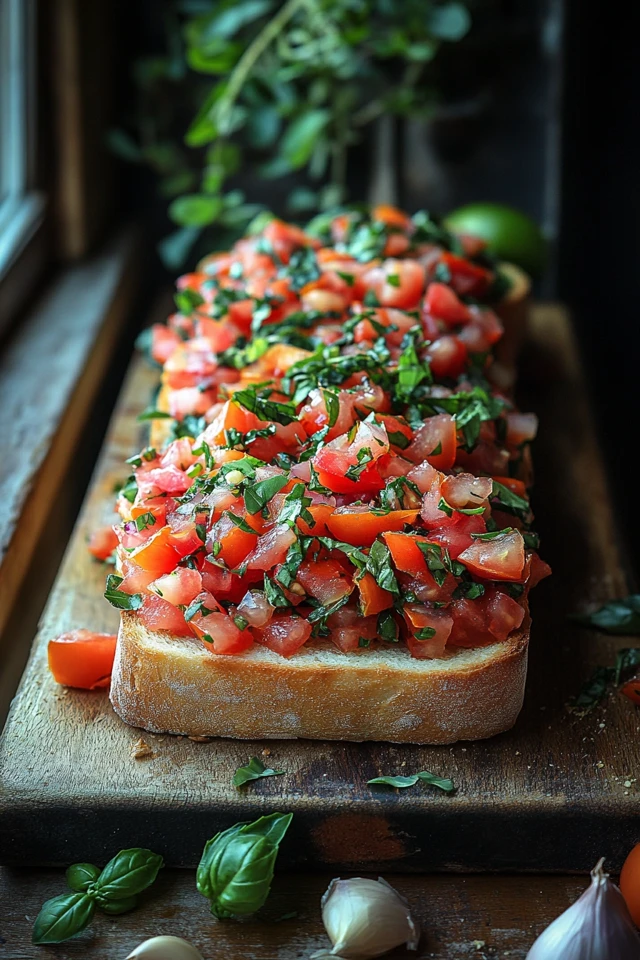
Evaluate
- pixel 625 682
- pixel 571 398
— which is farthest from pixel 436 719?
pixel 571 398

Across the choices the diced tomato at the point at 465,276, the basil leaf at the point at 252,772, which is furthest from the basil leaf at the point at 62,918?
the diced tomato at the point at 465,276

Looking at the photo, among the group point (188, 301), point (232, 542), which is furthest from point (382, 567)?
point (188, 301)

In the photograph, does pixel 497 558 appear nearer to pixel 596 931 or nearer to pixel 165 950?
pixel 596 931

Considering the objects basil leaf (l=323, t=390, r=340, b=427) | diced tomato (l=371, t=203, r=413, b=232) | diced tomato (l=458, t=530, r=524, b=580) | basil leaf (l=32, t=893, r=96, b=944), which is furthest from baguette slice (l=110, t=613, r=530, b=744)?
diced tomato (l=371, t=203, r=413, b=232)

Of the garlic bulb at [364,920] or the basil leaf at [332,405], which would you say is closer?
the garlic bulb at [364,920]

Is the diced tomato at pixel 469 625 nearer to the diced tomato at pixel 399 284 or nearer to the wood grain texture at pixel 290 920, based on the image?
the wood grain texture at pixel 290 920

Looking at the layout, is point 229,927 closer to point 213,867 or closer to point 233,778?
point 213,867
